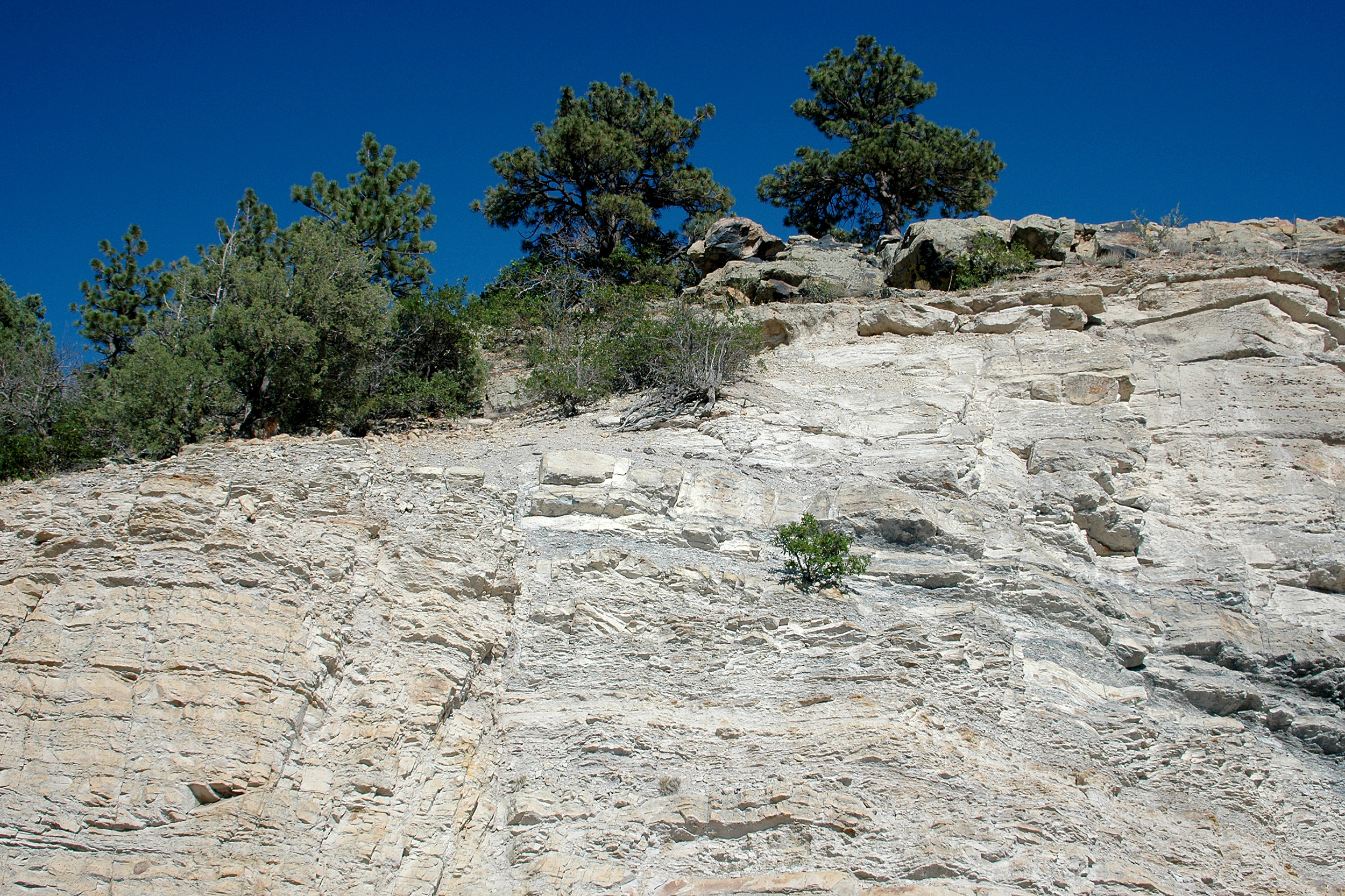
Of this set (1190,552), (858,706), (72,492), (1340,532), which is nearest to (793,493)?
(858,706)

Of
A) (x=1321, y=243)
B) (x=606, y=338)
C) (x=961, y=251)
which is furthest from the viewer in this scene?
(x=961, y=251)

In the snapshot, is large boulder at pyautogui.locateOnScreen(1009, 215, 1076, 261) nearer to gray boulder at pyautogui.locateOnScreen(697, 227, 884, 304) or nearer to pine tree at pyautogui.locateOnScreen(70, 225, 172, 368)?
gray boulder at pyautogui.locateOnScreen(697, 227, 884, 304)

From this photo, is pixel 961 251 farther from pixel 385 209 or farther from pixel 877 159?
pixel 385 209

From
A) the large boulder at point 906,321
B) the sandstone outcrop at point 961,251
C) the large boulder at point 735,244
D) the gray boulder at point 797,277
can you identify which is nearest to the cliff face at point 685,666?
the large boulder at point 906,321

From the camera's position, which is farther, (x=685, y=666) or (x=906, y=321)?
(x=906, y=321)

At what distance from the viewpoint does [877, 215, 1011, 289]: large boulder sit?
15.1 meters

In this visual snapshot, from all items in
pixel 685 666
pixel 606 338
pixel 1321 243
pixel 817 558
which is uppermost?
pixel 1321 243

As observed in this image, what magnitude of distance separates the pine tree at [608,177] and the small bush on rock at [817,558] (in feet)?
37.1

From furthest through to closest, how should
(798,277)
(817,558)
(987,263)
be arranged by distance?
(798,277)
(987,263)
(817,558)

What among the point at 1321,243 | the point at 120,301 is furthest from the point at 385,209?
the point at 1321,243

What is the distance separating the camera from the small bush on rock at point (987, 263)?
14617 mm

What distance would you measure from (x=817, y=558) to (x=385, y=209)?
442 inches

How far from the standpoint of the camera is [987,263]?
48.3 feet

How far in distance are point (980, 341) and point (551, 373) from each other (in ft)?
18.4
